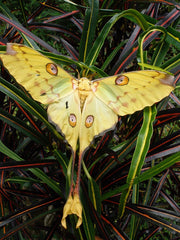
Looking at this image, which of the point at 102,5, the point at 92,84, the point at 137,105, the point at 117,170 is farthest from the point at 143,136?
the point at 102,5

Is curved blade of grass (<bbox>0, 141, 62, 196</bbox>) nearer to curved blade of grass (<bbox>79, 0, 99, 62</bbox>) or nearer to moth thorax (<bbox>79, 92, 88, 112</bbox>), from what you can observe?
moth thorax (<bbox>79, 92, 88, 112</bbox>)

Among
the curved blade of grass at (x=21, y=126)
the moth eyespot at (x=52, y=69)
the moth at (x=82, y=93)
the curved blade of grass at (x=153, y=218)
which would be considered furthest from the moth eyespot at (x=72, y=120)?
the curved blade of grass at (x=153, y=218)

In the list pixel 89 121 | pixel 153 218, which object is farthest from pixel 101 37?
pixel 153 218

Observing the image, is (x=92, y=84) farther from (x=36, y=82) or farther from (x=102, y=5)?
(x=102, y=5)

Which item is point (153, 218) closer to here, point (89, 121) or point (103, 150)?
point (103, 150)

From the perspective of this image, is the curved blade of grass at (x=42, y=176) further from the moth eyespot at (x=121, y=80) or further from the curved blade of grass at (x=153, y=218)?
the moth eyespot at (x=121, y=80)

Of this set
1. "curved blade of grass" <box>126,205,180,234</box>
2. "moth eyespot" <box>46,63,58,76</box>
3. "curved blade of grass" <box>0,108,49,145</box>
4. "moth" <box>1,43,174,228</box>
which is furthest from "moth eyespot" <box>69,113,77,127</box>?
"curved blade of grass" <box>126,205,180,234</box>
